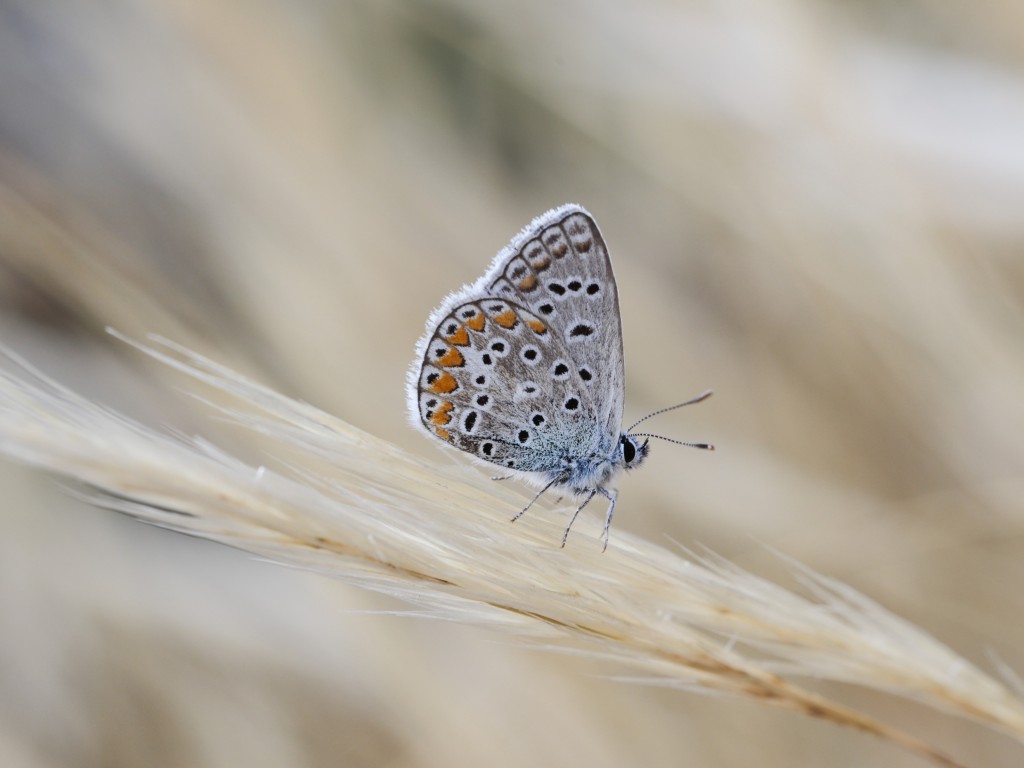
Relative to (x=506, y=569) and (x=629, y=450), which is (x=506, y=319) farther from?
(x=506, y=569)

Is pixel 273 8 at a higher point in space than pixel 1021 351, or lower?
higher

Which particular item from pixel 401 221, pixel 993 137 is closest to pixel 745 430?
pixel 993 137

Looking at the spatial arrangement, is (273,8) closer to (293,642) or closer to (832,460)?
(293,642)

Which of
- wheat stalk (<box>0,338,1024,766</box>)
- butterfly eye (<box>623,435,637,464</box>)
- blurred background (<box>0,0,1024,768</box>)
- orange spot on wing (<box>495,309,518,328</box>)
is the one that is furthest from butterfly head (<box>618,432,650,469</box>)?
wheat stalk (<box>0,338,1024,766</box>)

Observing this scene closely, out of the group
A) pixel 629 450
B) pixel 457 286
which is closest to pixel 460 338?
pixel 629 450

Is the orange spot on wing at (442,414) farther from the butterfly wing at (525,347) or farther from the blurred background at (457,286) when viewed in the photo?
the blurred background at (457,286)

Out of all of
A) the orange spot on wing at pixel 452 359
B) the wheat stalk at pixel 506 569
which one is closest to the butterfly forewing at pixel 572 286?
the orange spot on wing at pixel 452 359
